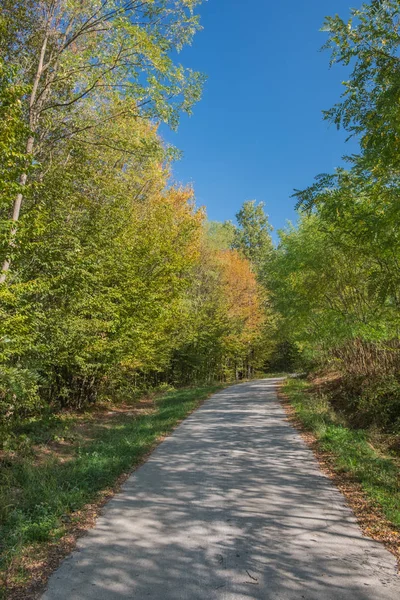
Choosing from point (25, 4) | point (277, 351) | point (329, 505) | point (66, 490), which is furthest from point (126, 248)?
point (277, 351)

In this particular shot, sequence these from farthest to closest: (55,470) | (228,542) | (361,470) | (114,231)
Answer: (114,231) → (55,470) → (361,470) → (228,542)

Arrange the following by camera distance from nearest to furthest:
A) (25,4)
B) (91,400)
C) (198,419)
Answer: (25,4) → (198,419) → (91,400)

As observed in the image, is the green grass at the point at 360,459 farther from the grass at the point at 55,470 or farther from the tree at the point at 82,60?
the tree at the point at 82,60

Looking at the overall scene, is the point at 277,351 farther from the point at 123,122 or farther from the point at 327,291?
the point at 123,122

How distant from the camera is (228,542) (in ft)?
11.8

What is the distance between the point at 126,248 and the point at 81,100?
4.11 metres

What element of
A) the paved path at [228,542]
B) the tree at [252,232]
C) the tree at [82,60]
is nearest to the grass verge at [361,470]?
the paved path at [228,542]

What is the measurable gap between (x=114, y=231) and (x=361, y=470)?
852 centimetres

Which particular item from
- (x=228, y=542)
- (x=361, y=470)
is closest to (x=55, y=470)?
(x=228, y=542)

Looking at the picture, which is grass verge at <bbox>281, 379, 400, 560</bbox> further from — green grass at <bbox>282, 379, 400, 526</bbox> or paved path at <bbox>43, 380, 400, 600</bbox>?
paved path at <bbox>43, 380, 400, 600</bbox>

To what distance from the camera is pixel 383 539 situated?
365 centimetres

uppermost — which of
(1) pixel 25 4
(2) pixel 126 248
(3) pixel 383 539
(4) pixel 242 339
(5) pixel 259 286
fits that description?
(1) pixel 25 4

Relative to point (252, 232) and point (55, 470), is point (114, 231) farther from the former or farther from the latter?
point (252, 232)

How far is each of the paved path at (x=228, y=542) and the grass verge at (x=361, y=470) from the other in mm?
214
